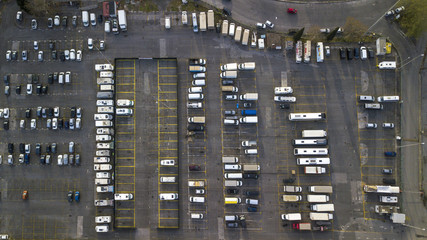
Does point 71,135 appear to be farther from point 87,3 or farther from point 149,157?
point 87,3

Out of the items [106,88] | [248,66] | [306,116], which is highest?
[248,66]

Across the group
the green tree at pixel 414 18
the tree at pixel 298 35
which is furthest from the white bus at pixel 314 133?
the green tree at pixel 414 18

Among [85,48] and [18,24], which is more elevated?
[18,24]

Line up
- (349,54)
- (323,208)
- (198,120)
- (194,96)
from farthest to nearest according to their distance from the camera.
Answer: (349,54) < (194,96) < (198,120) < (323,208)

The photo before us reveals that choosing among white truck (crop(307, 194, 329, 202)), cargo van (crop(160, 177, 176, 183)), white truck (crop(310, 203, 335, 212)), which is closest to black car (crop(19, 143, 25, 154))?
cargo van (crop(160, 177, 176, 183))

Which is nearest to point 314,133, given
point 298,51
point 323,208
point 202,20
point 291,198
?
point 291,198

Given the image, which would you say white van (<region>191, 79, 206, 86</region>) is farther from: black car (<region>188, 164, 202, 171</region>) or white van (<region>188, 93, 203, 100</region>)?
black car (<region>188, 164, 202, 171</region>)

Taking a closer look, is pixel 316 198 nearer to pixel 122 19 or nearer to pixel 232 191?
pixel 232 191

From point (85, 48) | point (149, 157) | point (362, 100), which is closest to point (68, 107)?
point (85, 48)
